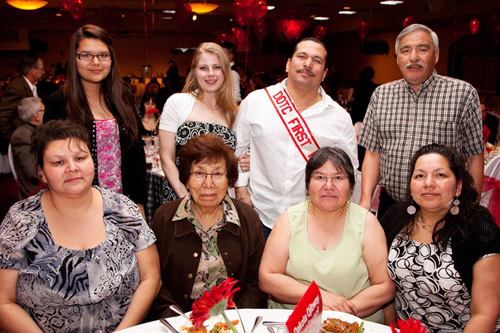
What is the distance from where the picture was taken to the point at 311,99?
247 centimetres

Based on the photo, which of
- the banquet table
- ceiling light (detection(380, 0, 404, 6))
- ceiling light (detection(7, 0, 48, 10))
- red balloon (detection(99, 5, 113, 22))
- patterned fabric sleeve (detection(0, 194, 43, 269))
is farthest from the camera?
red balloon (detection(99, 5, 113, 22))

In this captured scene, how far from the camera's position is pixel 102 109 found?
224 cm

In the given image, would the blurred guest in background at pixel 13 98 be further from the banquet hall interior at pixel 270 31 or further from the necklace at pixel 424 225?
the necklace at pixel 424 225

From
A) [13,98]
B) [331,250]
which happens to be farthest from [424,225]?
[13,98]

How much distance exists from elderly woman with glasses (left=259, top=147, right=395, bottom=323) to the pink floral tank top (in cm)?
91

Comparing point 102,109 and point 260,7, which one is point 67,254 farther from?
point 260,7

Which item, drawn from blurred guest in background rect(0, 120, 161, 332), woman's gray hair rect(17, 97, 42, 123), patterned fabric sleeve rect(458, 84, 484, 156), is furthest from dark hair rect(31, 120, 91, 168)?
woman's gray hair rect(17, 97, 42, 123)

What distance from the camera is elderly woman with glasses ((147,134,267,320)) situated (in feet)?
6.18

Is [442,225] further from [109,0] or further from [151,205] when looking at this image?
[109,0]

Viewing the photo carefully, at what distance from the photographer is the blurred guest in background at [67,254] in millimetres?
1567

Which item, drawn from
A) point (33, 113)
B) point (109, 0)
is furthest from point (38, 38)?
point (33, 113)

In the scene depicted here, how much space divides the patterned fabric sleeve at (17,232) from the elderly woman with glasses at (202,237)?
0.52m

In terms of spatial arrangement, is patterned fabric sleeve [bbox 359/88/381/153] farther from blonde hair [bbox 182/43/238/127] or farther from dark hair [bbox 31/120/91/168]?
dark hair [bbox 31/120/91/168]

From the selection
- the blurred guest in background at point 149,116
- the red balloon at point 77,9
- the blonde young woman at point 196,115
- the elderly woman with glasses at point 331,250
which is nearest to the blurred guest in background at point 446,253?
the elderly woman with glasses at point 331,250
